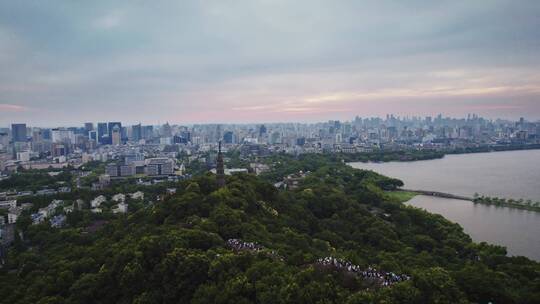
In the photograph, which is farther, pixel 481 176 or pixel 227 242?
pixel 481 176

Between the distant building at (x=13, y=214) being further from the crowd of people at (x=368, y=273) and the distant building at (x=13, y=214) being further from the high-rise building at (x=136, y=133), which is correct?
the high-rise building at (x=136, y=133)

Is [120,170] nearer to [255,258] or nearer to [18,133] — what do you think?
[255,258]

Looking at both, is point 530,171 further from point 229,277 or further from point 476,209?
point 229,277

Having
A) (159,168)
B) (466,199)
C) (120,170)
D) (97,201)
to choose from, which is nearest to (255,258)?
(97,201)

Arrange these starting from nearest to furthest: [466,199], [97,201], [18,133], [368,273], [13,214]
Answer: [368,273] → [13,214] → [97,201] → [466,199] → [18,133]

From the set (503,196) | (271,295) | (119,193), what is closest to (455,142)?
(503,196)

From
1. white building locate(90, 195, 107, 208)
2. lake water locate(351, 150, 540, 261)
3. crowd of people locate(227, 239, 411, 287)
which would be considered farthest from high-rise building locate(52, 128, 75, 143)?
crowd of people locate(227, 239, 411, 287)

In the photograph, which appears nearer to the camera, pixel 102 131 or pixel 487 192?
pixel 487 192

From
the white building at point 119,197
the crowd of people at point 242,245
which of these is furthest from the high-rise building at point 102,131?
the crowd of people at point 242,245
